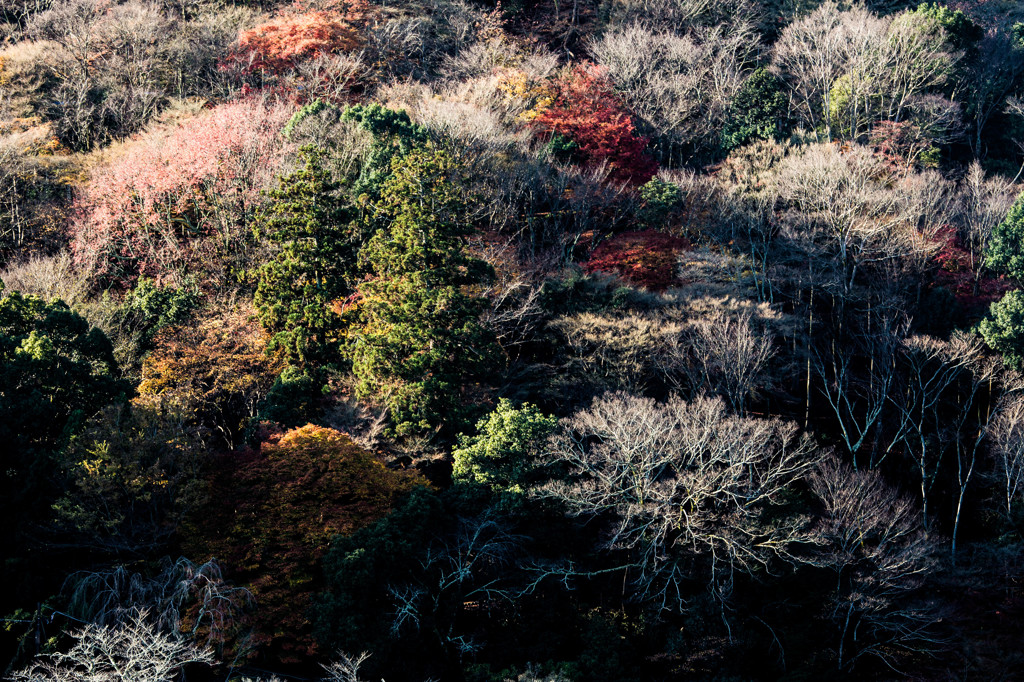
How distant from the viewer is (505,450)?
2312cm

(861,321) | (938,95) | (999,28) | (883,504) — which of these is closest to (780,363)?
(861,321)

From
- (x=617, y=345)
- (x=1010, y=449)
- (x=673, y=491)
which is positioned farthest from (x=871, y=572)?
(x=617, y=345)

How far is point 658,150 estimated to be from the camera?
39562 millimetres

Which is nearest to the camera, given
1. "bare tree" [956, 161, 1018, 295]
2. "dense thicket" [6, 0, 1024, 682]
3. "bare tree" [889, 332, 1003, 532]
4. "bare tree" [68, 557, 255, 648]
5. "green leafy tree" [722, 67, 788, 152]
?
"bare tree" [68, 557, 255, 648]

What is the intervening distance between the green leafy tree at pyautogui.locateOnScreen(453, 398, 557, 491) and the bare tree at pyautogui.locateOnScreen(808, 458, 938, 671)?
27.1 ft

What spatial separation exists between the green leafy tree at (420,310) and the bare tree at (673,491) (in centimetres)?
409

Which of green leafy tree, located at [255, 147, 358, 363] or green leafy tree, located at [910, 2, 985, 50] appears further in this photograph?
green leafy tree, located at [910, 2, 985, 50]

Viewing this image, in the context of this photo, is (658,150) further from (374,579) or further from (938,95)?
(374,579)

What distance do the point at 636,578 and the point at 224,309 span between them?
15.3 meters

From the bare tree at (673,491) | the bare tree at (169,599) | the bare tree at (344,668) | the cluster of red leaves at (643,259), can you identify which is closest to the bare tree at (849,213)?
the cluster of red leaves at (643,259)

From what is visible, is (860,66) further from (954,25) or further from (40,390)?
(40,390)

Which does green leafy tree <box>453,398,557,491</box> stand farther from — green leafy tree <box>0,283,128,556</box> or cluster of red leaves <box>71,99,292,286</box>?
cluster of red leaves <box>71,99,292,286</box>

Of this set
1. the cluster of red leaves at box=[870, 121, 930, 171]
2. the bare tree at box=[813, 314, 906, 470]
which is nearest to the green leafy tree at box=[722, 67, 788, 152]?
the cluster of red leaves at box=[870, 121, 930, 171]

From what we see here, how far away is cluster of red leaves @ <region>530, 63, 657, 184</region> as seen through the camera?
116 feet
